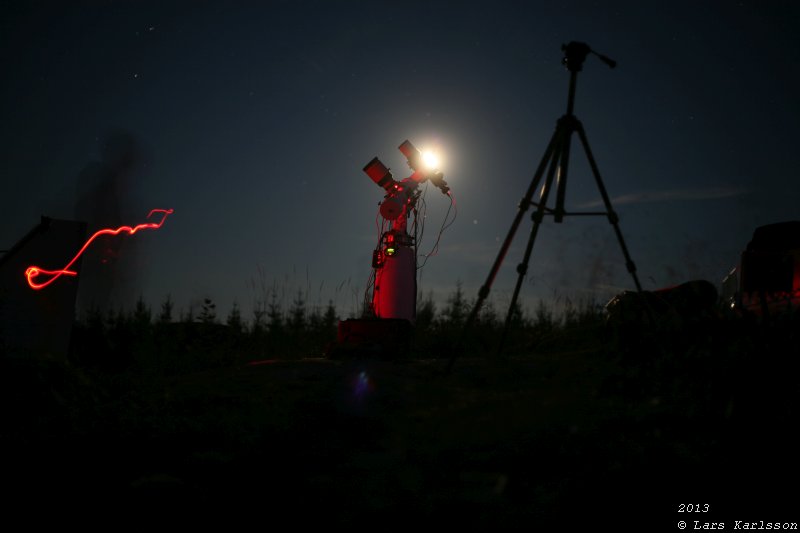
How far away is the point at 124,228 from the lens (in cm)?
583

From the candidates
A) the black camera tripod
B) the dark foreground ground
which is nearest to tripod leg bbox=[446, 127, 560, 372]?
the black camera tripod

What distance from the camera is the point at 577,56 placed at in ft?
12.7

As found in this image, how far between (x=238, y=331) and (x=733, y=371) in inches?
285

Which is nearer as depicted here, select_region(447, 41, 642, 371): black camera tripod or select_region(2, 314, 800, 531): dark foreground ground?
select_region(2, 314, 800, 531): dark foreground ground

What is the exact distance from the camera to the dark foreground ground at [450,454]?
164 centimetres

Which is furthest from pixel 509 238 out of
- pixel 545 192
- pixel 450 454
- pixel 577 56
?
pixel 450 454

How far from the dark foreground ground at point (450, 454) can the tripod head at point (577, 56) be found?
2.19m

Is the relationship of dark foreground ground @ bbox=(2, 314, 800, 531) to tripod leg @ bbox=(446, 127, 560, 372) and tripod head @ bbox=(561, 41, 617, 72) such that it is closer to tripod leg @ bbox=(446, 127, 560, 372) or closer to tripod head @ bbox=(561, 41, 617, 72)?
tripod leg @ bbox=(446, 127, 560, 372)

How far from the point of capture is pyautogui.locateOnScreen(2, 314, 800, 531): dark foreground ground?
Result: 164 cm

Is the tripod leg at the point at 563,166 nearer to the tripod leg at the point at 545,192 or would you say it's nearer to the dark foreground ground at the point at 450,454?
the tripod leg at the point at 545,192

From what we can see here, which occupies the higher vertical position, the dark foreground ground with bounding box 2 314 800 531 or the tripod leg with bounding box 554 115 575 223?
the tripod leg with bounding box 554 115 575 223

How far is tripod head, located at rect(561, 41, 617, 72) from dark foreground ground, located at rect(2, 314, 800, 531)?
86.3 inches

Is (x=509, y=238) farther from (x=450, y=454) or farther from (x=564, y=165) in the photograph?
(x=450, y=454)

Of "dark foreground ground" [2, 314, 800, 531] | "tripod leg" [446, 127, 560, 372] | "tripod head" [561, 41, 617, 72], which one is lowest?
"dark foreground ground" [2, 314, 800, 531]
